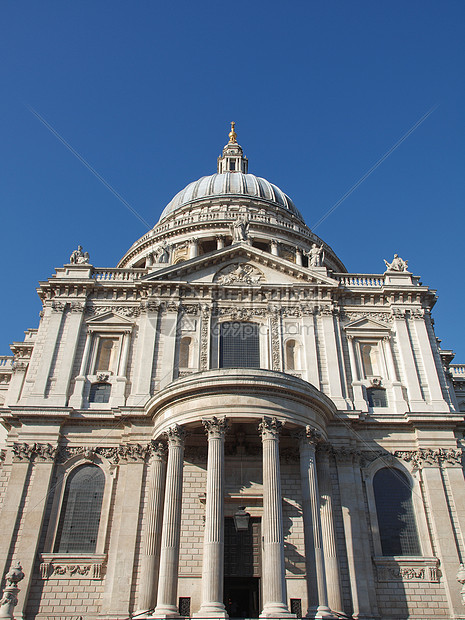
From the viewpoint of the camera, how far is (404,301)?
32.3 metres

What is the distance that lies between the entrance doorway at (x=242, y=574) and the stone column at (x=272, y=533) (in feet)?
12.1

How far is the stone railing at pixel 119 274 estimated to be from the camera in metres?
33.0

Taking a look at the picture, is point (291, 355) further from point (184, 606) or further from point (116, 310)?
point (184, 606)


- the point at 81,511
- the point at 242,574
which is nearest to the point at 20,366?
the point at 81,511

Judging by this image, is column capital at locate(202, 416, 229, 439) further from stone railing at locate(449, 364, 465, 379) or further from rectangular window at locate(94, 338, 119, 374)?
stone railing at locate(449, 364, 465, 379)

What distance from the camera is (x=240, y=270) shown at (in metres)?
33.1

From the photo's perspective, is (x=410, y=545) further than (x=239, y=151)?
No

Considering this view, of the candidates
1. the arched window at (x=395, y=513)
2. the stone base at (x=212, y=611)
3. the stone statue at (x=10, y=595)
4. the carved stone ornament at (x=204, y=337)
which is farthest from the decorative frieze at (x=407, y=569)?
the stone statue at (x=10, y=595)

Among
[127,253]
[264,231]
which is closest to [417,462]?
[264,231]

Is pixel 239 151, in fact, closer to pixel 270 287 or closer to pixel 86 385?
pixel 270 287

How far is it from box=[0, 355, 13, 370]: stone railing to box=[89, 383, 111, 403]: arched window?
11729 millimetres

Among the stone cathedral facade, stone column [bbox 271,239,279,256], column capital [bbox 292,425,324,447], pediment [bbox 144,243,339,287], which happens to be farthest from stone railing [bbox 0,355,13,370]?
column capital [bbox 292,425,324,447]

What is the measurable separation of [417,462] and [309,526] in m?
7.83

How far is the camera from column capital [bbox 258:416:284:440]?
23.2 metres
